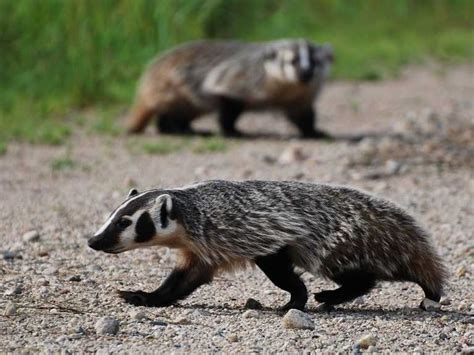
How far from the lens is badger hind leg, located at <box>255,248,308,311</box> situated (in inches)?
187

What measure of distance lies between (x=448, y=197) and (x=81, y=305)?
3393 millimetres

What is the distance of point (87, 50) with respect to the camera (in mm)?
11195

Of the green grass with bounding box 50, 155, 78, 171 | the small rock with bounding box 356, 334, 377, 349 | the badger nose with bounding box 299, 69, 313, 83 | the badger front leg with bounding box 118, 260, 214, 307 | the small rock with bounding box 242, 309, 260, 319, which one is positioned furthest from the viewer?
the badger nose with bounding box 299, 69, 313, 83

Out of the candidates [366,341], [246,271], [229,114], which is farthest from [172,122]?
[366,341]

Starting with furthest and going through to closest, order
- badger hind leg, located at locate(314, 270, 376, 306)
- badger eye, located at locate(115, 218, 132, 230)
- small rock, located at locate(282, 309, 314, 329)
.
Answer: badger hind leg, located at locate(314, 270, 376, 306), badger eye, located at locate(115, 218, 132, 230), small rock, located at locate(282, 309, 314, 329)

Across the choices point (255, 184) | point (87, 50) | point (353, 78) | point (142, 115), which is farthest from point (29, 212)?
point (353, 78)

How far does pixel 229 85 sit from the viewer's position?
34.5ft

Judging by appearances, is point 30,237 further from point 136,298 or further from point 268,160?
point 268,160

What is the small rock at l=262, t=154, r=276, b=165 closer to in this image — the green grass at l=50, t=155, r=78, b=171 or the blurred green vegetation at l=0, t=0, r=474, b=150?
the green grass at l=50, t=155, r=78, b=171

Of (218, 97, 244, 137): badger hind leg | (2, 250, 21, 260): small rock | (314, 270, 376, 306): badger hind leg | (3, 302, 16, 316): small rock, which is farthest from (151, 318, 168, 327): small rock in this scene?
(218, 97, 244, 137): badger hind leg

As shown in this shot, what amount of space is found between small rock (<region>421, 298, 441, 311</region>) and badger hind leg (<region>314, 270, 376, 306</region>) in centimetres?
24

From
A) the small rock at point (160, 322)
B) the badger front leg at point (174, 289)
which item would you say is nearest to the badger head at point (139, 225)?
the badger front leg at point (174, 289)

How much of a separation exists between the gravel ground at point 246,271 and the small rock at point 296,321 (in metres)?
0.01

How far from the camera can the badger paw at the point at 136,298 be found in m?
4.75
